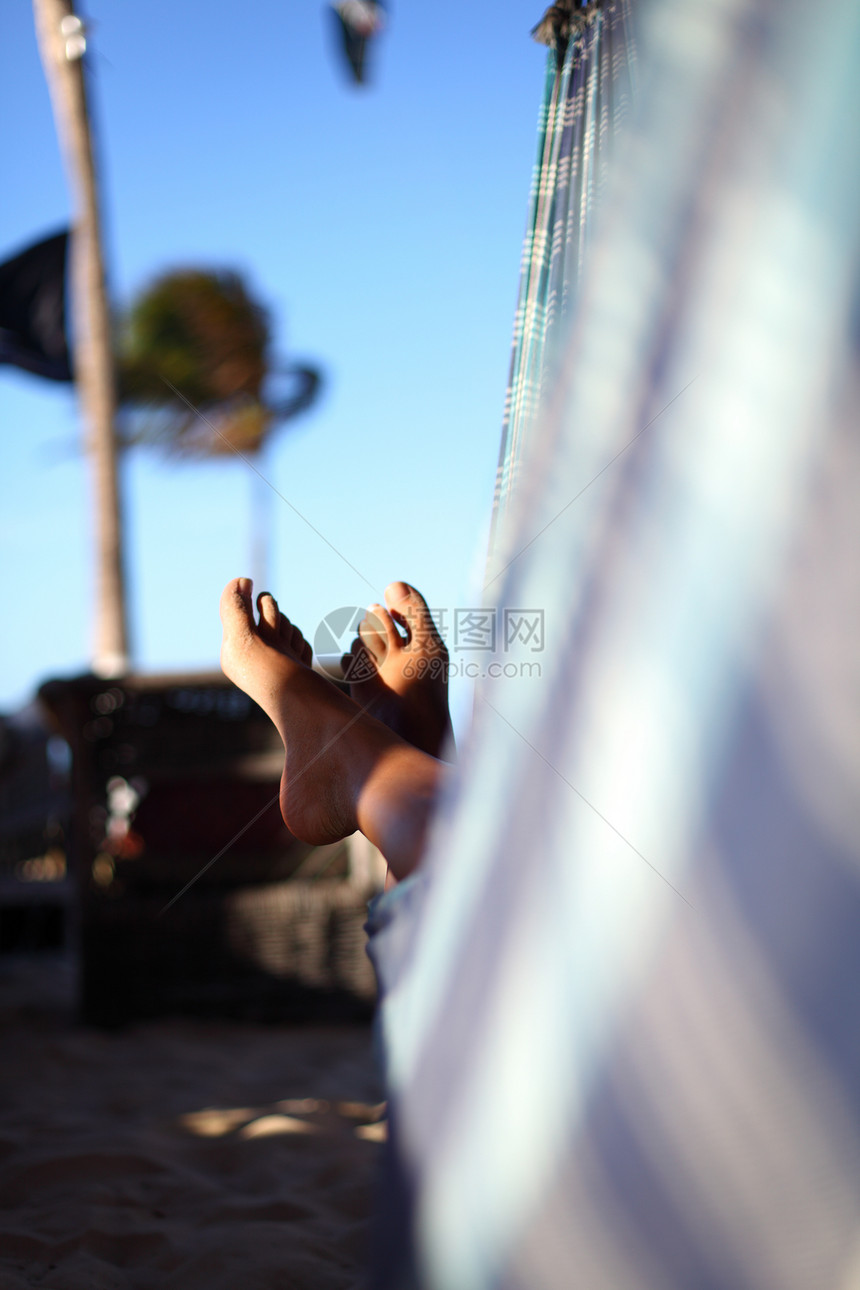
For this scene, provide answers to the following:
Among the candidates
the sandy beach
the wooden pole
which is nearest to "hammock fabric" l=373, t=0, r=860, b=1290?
the sandy beach

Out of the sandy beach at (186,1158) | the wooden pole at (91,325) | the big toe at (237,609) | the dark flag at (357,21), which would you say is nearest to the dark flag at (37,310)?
the wooden pole at (91,325)

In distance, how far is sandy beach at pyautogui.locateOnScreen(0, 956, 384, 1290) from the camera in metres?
0.72

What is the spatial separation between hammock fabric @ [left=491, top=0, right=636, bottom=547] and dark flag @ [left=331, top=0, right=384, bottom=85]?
5.39 feet

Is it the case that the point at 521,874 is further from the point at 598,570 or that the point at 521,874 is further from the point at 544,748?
the point at 598,570

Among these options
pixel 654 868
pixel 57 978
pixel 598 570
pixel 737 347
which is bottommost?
pixel 57 978

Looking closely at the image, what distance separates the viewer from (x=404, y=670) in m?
1.14

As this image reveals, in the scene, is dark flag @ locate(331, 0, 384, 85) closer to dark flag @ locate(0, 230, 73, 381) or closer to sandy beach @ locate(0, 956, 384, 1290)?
dark flag @ locate(0, 230, 73, 381)

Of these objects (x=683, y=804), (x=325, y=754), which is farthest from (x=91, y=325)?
(x=683, y=804)

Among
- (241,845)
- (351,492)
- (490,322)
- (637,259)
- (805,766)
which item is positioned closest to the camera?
(805,766)

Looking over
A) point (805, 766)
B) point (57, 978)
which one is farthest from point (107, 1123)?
point (57, 978)

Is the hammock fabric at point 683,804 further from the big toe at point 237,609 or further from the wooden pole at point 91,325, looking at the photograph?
the wooden pole at point 91,325

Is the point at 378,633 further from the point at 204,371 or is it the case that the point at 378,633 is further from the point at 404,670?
the point at 204,371

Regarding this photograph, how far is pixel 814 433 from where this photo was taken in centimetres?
48

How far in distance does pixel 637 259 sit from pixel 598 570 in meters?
0.24
